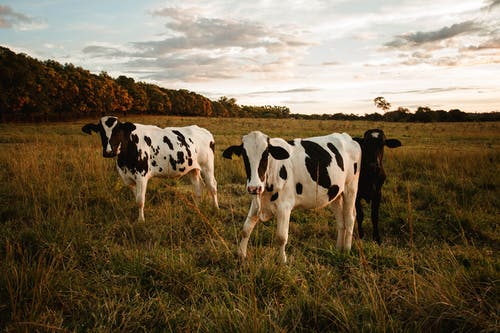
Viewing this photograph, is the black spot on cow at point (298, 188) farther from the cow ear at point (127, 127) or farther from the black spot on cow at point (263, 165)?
the cow ear at point (127, 127)

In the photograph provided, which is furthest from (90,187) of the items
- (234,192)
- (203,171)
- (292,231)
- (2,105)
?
(2,105)

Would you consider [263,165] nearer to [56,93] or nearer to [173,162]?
[173,162]

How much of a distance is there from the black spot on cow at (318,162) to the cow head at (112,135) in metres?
3.92

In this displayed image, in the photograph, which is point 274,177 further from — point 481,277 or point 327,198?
point 481,277

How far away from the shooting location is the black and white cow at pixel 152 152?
21.4 feet

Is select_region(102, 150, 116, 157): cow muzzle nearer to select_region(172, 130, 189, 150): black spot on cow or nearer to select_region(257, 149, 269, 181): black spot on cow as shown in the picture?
select_region(172, 130, 189, 150): black spot on cow

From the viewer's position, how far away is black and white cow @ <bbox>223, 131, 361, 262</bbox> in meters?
4.07

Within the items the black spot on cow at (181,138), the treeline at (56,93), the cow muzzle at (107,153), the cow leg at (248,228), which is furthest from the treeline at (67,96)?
the cow leg at (248,228)

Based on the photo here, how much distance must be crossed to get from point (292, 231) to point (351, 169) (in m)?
1.58

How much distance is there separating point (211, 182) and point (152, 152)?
164cm

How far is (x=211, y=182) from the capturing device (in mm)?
7938

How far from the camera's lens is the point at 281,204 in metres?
4.33

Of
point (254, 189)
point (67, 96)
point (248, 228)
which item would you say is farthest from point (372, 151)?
point (67, 96)

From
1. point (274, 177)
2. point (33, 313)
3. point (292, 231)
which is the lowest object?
point (292, 231)
